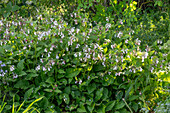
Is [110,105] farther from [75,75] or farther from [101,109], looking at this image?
[75,75]

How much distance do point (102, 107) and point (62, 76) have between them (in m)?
0.65

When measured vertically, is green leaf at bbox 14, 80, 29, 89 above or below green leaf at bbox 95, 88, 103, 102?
above

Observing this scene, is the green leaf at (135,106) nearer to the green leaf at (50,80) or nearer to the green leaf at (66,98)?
the green leaf at (66,98)

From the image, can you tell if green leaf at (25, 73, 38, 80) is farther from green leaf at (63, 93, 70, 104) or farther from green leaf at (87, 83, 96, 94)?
green leaf at (87, 83, 96, 94)

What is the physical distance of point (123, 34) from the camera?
11.7ft

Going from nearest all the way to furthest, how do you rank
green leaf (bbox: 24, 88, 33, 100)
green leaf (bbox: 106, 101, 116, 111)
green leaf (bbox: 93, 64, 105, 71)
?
1. green leaf (bbox: 24, 88, 33, 100)
2. green leaf (bbox: 106, 101, 116, 111)
3. green leaf (bbox: 93, 64, 105, 71)

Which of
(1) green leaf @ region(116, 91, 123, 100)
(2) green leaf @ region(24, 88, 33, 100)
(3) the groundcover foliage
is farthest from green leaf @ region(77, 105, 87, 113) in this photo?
(2) green leaf @ region(24, 88, 33, 100)

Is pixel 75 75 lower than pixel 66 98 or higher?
higher

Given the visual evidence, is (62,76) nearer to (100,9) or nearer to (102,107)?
(102,107)

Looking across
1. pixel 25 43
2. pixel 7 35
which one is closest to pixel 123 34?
pixel 25 43

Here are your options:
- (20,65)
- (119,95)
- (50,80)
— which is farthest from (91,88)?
(20,65)

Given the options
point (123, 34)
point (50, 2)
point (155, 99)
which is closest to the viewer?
point (155, 99)

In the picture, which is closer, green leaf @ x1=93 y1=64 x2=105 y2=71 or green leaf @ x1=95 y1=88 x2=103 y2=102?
green leaf @ x1=95 y1=88 x2=103 y2=102

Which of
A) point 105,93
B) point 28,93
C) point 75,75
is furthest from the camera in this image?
point 105,93
